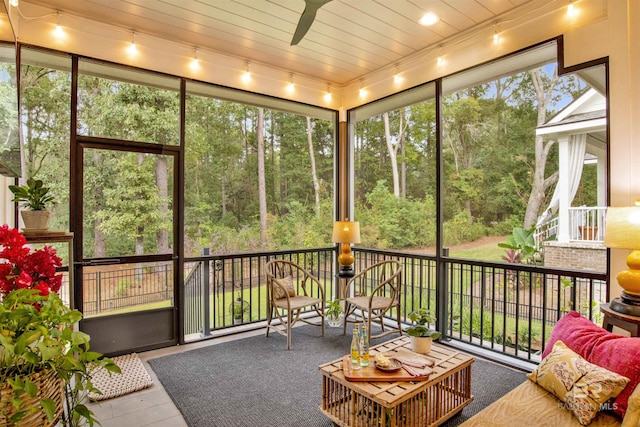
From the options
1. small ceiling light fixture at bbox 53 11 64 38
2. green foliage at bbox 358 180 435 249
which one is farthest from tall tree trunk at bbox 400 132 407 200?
small ceiling light fixture at bbox 53 11 64 38

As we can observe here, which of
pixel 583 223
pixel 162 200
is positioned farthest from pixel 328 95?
pixel 583 223

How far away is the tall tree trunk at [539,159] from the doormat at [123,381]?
18.0 feet

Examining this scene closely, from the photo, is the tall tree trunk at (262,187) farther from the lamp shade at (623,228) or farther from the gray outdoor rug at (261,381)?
the lamp shade at (623,228)

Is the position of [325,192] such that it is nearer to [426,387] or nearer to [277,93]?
[277,93]

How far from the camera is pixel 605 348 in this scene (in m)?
1.87

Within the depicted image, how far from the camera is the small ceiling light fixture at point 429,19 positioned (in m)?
3.18

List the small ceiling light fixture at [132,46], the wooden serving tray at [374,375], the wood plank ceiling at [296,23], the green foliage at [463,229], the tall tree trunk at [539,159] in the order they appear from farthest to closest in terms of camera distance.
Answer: the green foliage at [463,229]
the tall tree trunk at [539,159]
the small ceiling light fixture at [132,46]
the wood plank ceiling at [296,23]
the wooden serving tray at [374,375]

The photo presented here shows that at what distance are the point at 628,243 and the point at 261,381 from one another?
283 cm

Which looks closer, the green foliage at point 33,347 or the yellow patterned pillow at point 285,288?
the green foliage at point 33,347

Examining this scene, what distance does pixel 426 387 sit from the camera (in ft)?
6.70

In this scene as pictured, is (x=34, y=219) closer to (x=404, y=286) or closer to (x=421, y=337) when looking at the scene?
(x=421, y=337)

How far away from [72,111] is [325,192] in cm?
357

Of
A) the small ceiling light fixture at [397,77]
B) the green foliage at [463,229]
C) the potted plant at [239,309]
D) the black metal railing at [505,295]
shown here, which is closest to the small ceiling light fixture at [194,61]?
the small ceiling light fixture at [397,77]

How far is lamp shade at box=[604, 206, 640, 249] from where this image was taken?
219 cm
